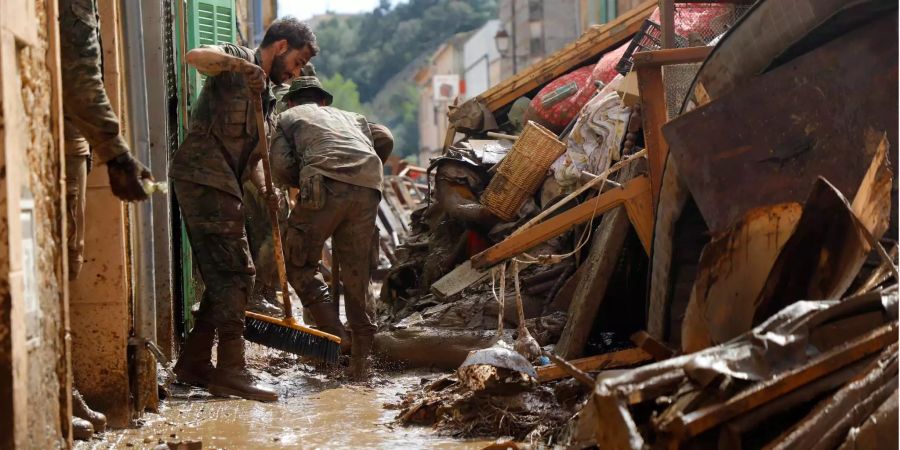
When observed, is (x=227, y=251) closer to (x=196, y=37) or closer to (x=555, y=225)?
(x=555, y=225)

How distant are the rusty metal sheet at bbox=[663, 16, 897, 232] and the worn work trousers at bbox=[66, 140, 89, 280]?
2332 mm

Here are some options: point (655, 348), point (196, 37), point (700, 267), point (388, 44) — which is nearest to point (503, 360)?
point (655, 348)

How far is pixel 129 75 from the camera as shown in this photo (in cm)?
564

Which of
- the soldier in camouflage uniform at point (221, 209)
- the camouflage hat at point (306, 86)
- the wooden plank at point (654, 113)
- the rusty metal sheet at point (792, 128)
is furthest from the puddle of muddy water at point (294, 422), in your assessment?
the camouflage hat at point (306, 86)

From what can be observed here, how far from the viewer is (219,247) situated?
21.2 ft

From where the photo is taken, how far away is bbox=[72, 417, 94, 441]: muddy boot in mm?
4883

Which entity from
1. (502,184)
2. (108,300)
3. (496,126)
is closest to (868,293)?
(108,300)

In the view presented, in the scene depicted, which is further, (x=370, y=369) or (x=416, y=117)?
(x=416, y=117)

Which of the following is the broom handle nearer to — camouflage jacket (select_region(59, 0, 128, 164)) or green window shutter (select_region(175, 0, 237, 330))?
green window shutter (select_region(175, 0, 237, 330))

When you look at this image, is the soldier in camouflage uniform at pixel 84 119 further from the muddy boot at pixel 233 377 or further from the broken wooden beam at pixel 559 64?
the broken wooden beam at pixel 559 64

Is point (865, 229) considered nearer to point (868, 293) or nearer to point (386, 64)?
point (868, 293)

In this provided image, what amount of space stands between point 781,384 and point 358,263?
4.49 m

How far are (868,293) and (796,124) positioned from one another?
1329 millimetres

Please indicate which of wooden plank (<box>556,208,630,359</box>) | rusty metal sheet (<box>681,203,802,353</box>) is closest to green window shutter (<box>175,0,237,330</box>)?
wooden plank (<box>556,208,630,359</box>)
